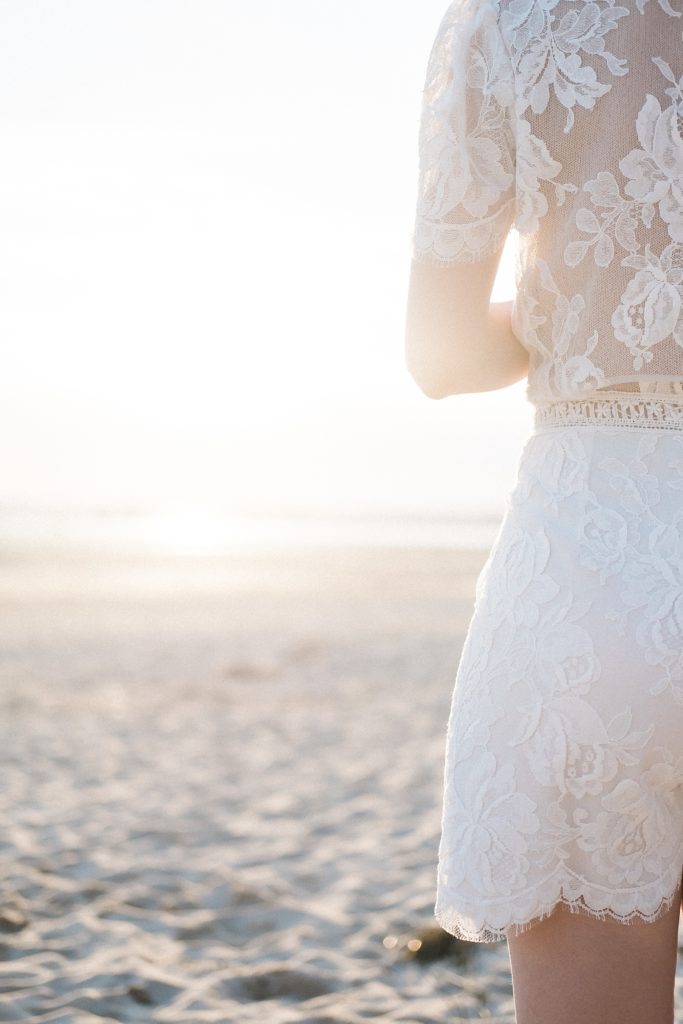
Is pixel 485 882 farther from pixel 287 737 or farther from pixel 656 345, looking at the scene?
pixel 287 737

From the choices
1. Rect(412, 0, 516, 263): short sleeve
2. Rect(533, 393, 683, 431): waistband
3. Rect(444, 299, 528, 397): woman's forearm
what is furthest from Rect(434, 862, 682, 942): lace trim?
Rect(412, 0, 516, 263): short sleeve

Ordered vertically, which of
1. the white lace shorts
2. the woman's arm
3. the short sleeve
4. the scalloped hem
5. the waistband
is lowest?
the scalloped hem

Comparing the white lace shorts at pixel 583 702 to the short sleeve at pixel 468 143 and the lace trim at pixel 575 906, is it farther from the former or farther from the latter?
the short sleeve at pixel 468 143

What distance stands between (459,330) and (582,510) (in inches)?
13.9

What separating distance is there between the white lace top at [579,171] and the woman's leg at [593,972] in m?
0.74

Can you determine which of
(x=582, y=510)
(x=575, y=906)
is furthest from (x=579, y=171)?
(x=575, y=906)

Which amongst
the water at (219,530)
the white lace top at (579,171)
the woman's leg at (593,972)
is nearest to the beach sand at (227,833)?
the woman's leg at (593,972)

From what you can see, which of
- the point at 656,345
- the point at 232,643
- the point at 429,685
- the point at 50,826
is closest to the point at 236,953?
the point at 50,826

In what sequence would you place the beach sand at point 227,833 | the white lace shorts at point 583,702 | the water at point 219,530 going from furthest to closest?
the water at point 219,530 < the beach sand at point 227,833 < the white lace shorts at point 583,702

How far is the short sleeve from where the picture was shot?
4.50 feet

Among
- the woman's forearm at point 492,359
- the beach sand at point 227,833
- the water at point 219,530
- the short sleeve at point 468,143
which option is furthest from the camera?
the water at point 219,530

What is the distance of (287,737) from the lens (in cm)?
718

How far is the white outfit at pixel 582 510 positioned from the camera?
1.26m

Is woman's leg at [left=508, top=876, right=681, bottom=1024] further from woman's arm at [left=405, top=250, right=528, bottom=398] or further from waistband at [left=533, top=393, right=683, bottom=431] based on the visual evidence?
woman's arm at [left=405, top=250, right=528, bottom=398]
